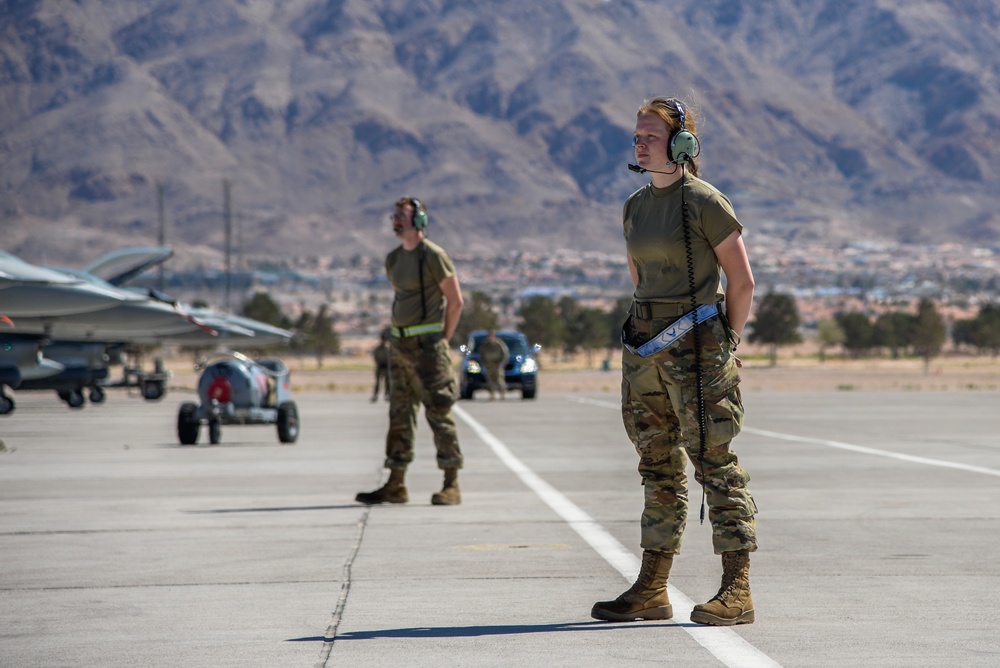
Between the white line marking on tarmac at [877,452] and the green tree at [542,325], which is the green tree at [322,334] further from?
the white line marking on tarmac at [877,452]

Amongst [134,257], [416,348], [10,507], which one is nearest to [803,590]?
[416,348]

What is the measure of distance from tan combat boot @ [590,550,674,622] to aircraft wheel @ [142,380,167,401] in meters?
37.0

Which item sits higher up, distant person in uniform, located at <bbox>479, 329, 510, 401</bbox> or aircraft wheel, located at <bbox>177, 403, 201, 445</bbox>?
distant person in uniform, located at <bbox>479, 329, 510, 401</bbox>

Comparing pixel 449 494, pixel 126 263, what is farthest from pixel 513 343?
pixel 449 494

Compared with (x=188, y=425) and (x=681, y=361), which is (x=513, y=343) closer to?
(x=188, y=425)

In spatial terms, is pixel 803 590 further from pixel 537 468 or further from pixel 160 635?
pixel 537 468

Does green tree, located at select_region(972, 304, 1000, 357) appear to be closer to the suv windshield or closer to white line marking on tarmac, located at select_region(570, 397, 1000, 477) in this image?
the suv windshield

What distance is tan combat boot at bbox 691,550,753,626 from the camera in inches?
278

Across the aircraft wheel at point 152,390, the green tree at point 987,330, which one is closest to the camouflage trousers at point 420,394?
the aircraft wheel at point 152,390

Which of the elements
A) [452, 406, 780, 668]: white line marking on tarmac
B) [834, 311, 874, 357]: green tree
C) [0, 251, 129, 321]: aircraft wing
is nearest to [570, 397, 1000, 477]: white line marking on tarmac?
[452, 406, 780, 668]: white line marking on tarmac

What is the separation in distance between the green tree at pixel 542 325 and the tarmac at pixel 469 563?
98722mm

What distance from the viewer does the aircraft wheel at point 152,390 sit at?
142 feet

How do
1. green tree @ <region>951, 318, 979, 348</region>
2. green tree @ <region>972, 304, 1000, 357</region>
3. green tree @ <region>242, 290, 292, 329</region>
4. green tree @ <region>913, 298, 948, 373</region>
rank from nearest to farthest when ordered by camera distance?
green tree @ <region>242, 290, 292, 329</region>, green tree @ <region>913, 298, 948, 373</region>, green tree @ <region>972, 304, 1000, 357</region>, green tree @ <region>951, 318, 979, 348</region>

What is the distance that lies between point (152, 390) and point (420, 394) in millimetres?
32083
